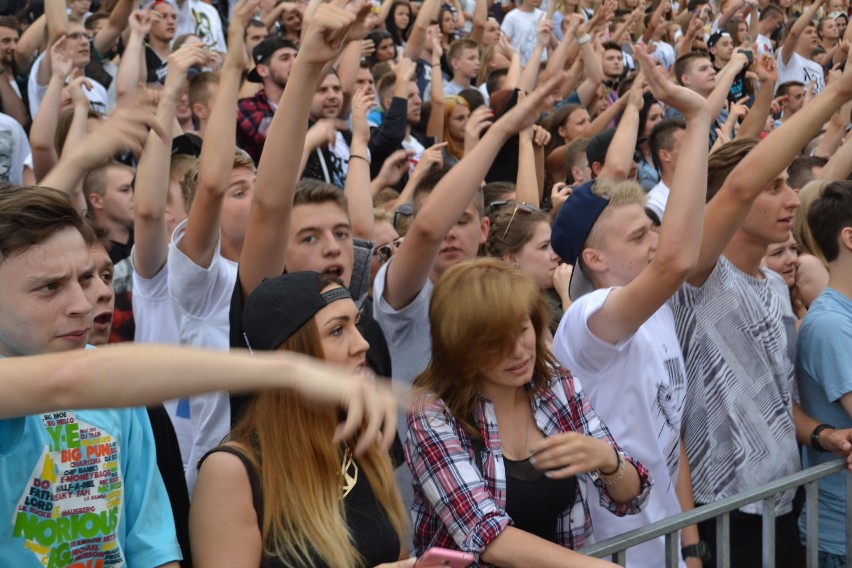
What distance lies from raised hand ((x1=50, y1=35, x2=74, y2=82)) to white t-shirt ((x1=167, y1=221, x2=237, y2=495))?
9.00 ft

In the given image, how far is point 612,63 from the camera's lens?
34.3 ft

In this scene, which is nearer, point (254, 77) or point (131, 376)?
point (131, 376)

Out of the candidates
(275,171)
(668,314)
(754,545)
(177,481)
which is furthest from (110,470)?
(754,545)

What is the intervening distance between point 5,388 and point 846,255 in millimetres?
3117

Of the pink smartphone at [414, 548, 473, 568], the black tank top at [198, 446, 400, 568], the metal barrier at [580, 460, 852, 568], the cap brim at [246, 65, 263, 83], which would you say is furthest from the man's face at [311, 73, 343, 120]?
the pink smartphone at [414, 548, 473, 568]

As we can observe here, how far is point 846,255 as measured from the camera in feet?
12.4

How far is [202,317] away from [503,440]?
3.60 ft

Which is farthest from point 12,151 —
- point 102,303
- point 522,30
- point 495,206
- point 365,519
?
point 522,30

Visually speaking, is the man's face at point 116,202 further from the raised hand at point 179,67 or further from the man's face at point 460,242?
the man's face at point 460,242

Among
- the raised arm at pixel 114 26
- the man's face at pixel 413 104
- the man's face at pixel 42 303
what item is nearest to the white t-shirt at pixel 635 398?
the man's face at pixel 42 303

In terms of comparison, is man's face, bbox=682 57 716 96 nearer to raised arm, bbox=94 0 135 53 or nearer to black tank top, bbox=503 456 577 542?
raised arm, bbox=94 0 135 53

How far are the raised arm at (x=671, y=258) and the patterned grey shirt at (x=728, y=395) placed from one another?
0.50 m

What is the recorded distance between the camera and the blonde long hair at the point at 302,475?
223cm

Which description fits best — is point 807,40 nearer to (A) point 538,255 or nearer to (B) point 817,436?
(A) point 538,255
